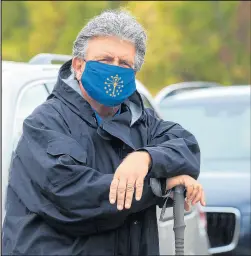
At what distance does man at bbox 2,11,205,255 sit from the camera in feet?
9.33

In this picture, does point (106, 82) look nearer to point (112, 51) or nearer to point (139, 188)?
point (112, 51)

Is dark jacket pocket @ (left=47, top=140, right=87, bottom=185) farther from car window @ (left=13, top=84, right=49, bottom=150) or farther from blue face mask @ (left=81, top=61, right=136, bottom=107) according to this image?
car window @ (left=13, top=84, right=49, bottom=150)

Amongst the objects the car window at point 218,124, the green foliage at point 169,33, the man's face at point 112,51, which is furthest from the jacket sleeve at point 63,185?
the green foliage at point 169,33

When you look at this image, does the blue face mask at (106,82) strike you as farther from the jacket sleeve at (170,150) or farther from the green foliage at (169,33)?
the green foliage at (169,33)

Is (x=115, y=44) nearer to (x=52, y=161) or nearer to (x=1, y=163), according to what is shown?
(x=52, y=161)

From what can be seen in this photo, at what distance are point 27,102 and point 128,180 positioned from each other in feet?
4.85

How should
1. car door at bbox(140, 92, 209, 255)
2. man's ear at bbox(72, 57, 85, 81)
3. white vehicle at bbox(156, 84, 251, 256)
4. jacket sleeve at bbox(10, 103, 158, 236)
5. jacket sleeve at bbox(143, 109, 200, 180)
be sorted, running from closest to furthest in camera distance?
jacket sleeve at bbox(10, 103, 158, 236) → jacket sleeve at bbox(143, 109, 200, 180) → man's ear at bbox(72, 57, 85, 81) → car door at bbox(140, 92, 209, 255) → white vehicle at bbox(156, 84, 251, 256)

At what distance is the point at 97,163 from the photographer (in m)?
2.99

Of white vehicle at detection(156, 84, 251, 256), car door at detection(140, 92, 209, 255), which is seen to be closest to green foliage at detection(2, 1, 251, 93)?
white vehicle at detection(156, 84, 251, 256)

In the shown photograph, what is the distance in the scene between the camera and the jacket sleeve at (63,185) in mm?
2836

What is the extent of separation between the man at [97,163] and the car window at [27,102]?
0.78 meters

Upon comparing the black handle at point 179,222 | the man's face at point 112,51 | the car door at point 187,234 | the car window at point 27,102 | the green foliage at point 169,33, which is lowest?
the car door at point 187,234

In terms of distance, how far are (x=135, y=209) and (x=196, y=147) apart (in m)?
0.40

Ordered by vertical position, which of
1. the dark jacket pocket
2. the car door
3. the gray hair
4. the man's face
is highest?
the gray hair
